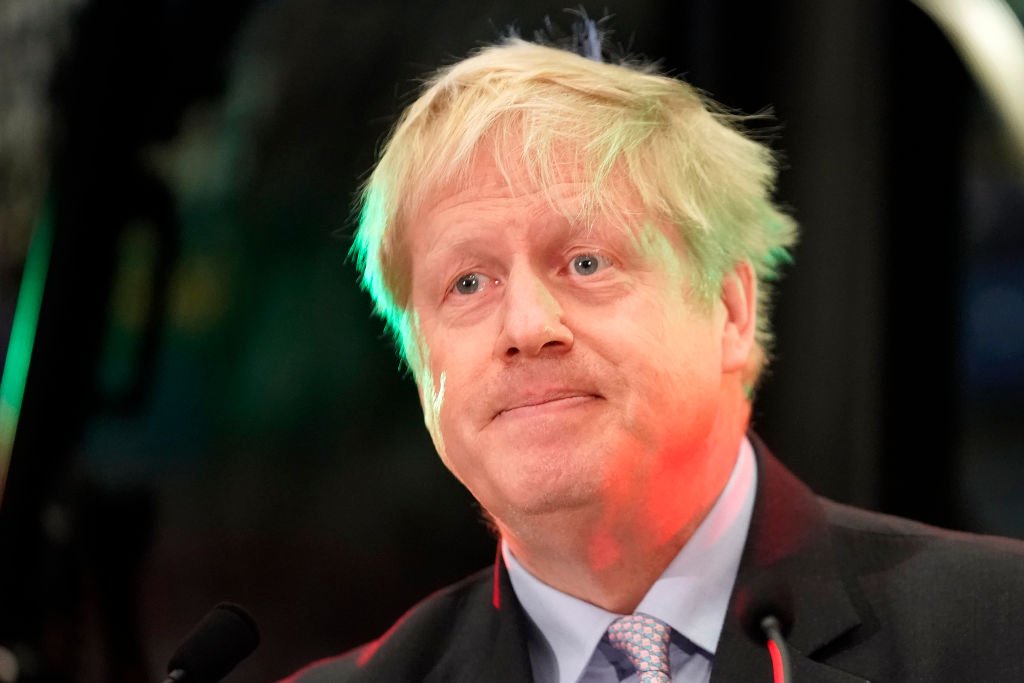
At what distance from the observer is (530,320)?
1676mm

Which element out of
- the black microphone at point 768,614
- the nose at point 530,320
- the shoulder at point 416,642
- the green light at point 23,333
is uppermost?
the nose at point 530,320

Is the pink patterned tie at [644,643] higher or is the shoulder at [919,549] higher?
the shoulder at [919,549]

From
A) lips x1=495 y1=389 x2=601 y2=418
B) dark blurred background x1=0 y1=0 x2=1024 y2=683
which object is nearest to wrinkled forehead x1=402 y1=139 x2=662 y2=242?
lips x1=495 y1=389 x2=601 y2=418

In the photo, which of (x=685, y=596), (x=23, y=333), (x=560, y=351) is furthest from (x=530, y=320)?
(x=23, y=333)

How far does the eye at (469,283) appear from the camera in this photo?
5.84ft

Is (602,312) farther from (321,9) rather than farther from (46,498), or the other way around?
(46,498)

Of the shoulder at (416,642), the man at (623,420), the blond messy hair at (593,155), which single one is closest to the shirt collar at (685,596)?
the man at (623,420)

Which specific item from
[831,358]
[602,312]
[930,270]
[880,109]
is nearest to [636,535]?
[602,312]

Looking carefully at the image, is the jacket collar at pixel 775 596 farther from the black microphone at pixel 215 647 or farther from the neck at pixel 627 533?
the black microphone at pixel 215 647

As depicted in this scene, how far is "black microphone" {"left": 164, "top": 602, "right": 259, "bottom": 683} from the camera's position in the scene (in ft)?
5.80

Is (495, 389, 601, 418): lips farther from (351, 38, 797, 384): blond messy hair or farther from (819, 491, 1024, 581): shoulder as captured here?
(819, 491, 1024, 581): shoulder

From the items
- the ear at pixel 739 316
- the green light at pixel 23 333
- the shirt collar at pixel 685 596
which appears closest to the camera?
the shirt collar at pixel 685 596

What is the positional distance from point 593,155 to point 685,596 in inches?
26.4

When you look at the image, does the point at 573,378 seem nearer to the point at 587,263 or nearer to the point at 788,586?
the point at 587,263
